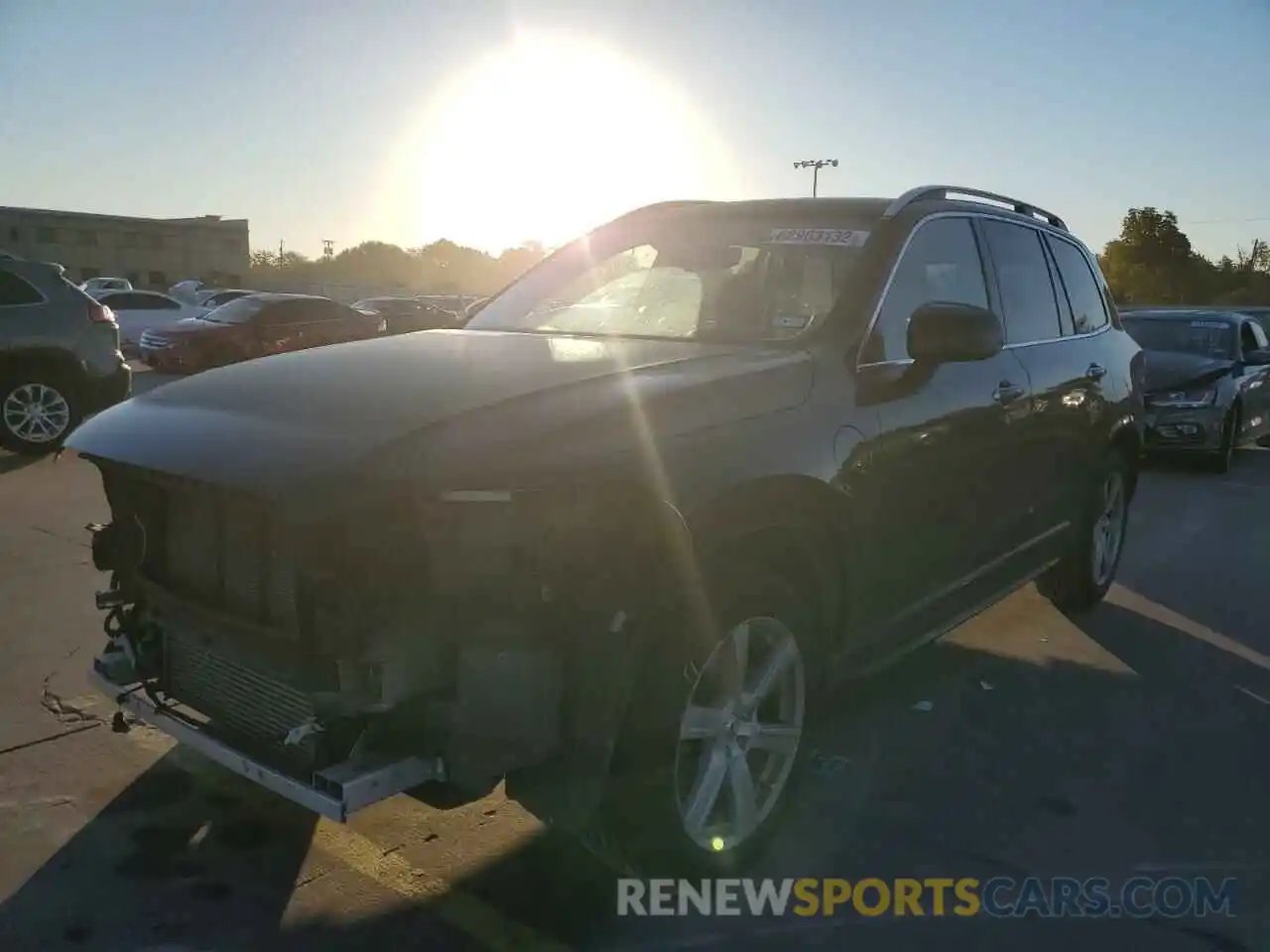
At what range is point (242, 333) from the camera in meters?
18.3

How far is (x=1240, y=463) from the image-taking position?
39.3 ft

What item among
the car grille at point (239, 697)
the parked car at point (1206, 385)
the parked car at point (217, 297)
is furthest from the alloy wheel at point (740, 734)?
the parked car at point (217, 297)

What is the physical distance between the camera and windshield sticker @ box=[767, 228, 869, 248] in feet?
12.5

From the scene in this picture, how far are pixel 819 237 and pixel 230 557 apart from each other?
2342 millimetres

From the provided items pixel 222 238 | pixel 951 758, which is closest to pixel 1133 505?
pixel 951 758

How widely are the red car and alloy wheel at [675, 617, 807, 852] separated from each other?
628 inches

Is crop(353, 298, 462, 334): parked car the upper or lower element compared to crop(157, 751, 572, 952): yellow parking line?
upper

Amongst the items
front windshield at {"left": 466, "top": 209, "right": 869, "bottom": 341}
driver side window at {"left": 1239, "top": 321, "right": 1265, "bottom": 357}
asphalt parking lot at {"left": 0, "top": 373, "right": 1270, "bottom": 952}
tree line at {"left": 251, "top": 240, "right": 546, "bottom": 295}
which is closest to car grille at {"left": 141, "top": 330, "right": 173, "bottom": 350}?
asphalt parking lot at {"left": 0, "top": 373, "right": 1270, "bottom": 952}

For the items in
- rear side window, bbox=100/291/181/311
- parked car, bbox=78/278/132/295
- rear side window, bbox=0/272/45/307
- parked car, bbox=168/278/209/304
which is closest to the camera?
rear side window, bbox=0/272/45/307

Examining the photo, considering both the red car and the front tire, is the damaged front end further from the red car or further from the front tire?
the red car

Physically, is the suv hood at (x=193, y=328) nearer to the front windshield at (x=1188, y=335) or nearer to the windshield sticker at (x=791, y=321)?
the front windshield at (x=1188, y=335)

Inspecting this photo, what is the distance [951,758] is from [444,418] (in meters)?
2.44

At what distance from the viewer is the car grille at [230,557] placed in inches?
101

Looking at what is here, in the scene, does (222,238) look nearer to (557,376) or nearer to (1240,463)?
(1240,463)
